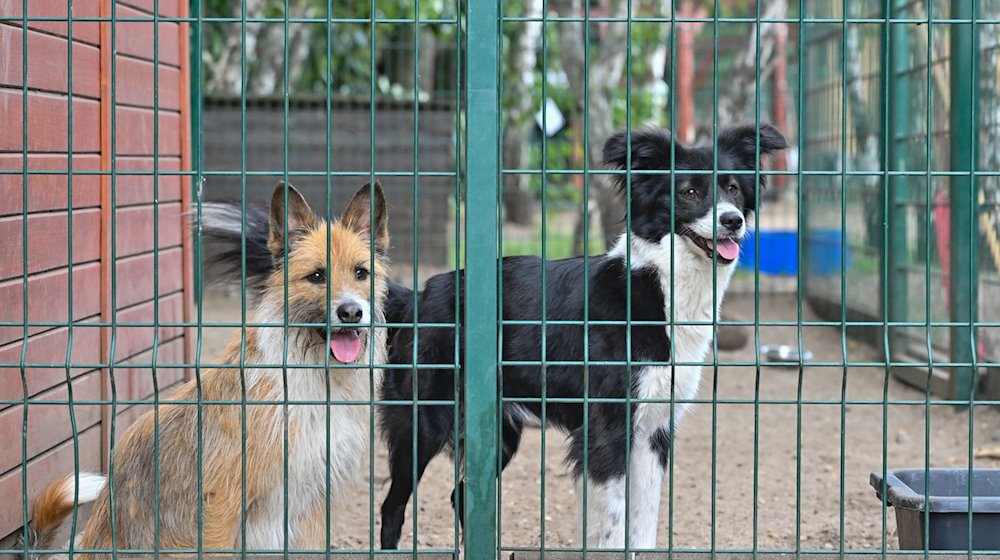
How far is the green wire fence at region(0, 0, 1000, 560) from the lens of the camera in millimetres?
3547

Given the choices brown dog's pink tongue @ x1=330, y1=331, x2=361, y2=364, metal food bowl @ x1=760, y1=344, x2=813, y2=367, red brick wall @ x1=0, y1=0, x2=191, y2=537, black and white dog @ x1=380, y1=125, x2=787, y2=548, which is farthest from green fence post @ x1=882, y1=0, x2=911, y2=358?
brown dog's pink tongue @ x1=330, y1=331, x2=361, y2=364

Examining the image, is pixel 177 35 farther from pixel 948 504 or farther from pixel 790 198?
pixel 790 198

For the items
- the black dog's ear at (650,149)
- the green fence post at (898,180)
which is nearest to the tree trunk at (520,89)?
the green fence post at (898,180)

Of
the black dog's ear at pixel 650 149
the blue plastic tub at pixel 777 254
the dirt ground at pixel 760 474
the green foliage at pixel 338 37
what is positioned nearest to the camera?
the black dog's ear at pixel 650 149

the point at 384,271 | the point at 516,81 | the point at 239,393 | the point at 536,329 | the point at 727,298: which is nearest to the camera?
the point at 239,393

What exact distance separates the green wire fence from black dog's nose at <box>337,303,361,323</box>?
19 centimetres

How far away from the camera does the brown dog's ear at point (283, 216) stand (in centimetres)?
397

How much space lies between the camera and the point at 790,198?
17328 mm

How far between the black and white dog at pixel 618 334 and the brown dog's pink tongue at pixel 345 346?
Result: 48cm

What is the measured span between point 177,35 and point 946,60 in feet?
17.1

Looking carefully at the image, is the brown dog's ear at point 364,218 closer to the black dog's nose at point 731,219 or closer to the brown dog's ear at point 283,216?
the brown dog's ear at point 283,216

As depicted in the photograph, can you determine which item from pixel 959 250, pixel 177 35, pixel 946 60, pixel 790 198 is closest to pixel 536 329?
pixel 177 35

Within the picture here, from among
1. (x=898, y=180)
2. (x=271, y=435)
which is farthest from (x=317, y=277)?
(x=898, y=180)

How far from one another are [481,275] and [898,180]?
20.6ft
